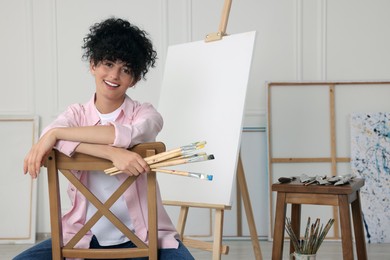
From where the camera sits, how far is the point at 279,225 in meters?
3.04

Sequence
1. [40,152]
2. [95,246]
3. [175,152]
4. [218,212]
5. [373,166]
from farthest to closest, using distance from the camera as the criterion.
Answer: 1. [373,166]
2. [218,212]
3. [95,246]
4. [40,152]
5. [175,152]

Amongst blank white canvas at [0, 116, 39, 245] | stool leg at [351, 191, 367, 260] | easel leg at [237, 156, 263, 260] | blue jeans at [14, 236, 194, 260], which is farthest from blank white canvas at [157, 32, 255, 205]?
blank white canvas at [0, 116, 39, 245]

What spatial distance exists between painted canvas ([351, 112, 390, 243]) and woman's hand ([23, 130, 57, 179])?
2994mm

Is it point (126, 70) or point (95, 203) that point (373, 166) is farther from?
point (95, 203)

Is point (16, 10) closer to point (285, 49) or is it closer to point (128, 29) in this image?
point (285, 49)

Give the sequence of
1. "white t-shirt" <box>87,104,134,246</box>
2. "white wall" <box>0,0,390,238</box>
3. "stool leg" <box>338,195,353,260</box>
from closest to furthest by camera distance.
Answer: "white t-shirt" <box>87,104,134,246</box>
"stool leg" <box>338,195,353,260</box>
"white wall" <box>0,0,390,238</box>

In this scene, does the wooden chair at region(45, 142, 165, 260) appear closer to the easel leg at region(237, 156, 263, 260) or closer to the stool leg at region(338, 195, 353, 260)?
the stool leg at region(338, 195, 353, 260)

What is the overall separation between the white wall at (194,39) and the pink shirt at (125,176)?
2472 millimetres

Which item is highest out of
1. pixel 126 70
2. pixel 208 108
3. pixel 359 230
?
pixel 126 70

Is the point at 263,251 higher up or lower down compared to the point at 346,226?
lower down

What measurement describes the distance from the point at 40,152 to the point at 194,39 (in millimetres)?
Answer: 2854

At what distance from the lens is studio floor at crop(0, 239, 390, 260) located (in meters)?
3.94

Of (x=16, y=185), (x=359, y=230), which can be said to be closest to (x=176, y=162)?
(x=359, y=230)

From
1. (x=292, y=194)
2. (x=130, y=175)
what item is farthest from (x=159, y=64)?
(x=130, y=175)
